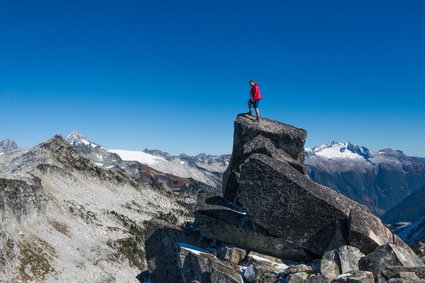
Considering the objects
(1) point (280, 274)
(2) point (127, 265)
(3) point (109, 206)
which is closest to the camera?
(1) point (280, 274)

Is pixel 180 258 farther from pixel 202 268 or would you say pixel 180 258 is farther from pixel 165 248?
pixel 165 248

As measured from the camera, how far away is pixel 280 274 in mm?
16562

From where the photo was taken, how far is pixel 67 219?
54.8 metres

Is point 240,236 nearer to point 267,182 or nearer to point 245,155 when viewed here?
point 267,182

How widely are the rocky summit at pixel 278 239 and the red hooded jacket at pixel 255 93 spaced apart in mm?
4093

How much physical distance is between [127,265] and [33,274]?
1885cm

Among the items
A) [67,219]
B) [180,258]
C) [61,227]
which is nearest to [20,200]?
[61,227]

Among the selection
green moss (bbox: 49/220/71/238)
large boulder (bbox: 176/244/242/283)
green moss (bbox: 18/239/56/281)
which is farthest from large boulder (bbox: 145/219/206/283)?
green moss (bbox: 49/220/71/238)

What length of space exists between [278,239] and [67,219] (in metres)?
43.3

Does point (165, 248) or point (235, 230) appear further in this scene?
point (165, 248)

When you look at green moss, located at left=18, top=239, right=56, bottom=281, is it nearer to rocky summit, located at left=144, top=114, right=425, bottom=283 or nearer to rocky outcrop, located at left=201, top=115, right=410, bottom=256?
rocky summit, located at left=144, top=114, right=425, bottom=283

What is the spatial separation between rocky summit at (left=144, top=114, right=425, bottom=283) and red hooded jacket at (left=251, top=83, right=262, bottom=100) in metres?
4.09

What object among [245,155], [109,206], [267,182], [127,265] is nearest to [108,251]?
[127,265]

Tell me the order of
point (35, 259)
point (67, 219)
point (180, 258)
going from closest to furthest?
point (180, 258) < point (35, 259) < point (67, 219)
